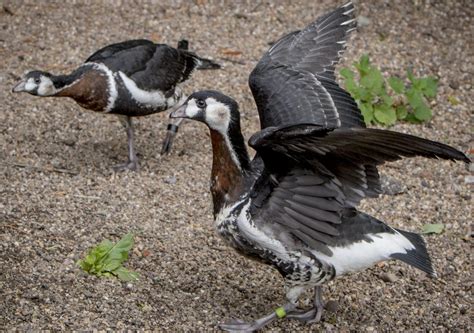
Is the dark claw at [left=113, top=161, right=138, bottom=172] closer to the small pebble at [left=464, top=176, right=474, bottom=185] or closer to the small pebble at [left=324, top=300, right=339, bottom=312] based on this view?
the small pebble at [left=324, top=300, right=339, bottom=312]

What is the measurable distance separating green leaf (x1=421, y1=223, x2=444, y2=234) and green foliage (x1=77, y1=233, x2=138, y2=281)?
2.45m

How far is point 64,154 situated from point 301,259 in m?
3.33

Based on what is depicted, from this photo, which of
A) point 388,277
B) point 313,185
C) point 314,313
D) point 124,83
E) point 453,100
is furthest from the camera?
point 453,100

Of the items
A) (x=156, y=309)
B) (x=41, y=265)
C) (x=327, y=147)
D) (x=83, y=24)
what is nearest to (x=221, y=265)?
(x=156, y=309)

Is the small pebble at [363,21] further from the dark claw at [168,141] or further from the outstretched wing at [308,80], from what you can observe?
the outstretched wing at [308,80]

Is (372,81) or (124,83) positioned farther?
(372,81)

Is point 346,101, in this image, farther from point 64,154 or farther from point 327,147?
point 64,154

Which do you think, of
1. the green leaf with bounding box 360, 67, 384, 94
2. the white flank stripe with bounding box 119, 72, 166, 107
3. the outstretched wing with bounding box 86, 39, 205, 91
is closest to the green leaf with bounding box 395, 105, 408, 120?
the green leaf with bounding box 360, 67, 384, 94

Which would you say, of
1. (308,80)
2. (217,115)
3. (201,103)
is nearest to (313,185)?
(217,115)

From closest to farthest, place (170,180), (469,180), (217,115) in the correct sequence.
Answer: (217,115), (170,180), (469,180)

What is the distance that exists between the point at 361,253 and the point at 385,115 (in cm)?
317

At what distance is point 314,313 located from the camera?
5.83 m

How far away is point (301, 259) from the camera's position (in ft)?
17.5

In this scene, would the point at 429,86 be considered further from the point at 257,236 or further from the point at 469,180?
the point at 257,236
